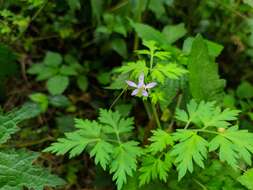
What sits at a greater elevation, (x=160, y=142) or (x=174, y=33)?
(x=174, y=33)

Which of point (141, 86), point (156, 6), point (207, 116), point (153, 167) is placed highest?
point (156, 6)

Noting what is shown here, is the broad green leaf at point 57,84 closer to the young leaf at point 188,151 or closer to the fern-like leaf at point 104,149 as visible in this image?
the fern-like leaf at point 104,149

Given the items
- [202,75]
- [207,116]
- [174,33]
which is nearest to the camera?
[207,116]

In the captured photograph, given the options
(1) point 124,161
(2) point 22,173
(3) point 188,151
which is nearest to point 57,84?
(2) point 22,173

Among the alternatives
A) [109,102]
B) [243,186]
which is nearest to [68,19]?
[109,102]

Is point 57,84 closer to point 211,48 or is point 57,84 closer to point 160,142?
point 211,48

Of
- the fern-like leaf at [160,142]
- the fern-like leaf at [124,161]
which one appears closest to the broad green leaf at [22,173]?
the fern-like leaf at [124,161]

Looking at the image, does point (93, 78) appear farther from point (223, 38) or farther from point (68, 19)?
point (223, 38)
